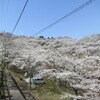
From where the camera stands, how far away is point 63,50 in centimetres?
3538

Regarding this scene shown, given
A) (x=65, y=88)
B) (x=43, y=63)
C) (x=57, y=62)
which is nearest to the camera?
(x=57, y=62)

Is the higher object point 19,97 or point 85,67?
point 85,67

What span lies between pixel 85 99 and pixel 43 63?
15420 mm

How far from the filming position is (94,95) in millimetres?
16328

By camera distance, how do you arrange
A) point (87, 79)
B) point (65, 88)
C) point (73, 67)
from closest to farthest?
1. point (87, 79)
2. point (73, 67)
3. point (65, 88)

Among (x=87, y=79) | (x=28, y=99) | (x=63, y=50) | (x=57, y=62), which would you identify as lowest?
(x=28, y=99)

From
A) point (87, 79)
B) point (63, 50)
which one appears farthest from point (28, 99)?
point (63, 50)

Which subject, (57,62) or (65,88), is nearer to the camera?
(57,62)

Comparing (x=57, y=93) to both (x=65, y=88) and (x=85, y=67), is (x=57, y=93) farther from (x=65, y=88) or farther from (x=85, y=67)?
(x=85, y=67)

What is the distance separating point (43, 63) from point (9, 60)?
56.1 feet

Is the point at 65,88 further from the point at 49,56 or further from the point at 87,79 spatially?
the point at 87,79

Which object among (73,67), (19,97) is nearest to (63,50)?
(19,97)

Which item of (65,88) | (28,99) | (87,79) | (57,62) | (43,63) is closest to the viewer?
(87,79)

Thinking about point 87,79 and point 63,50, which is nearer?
point 87,79
